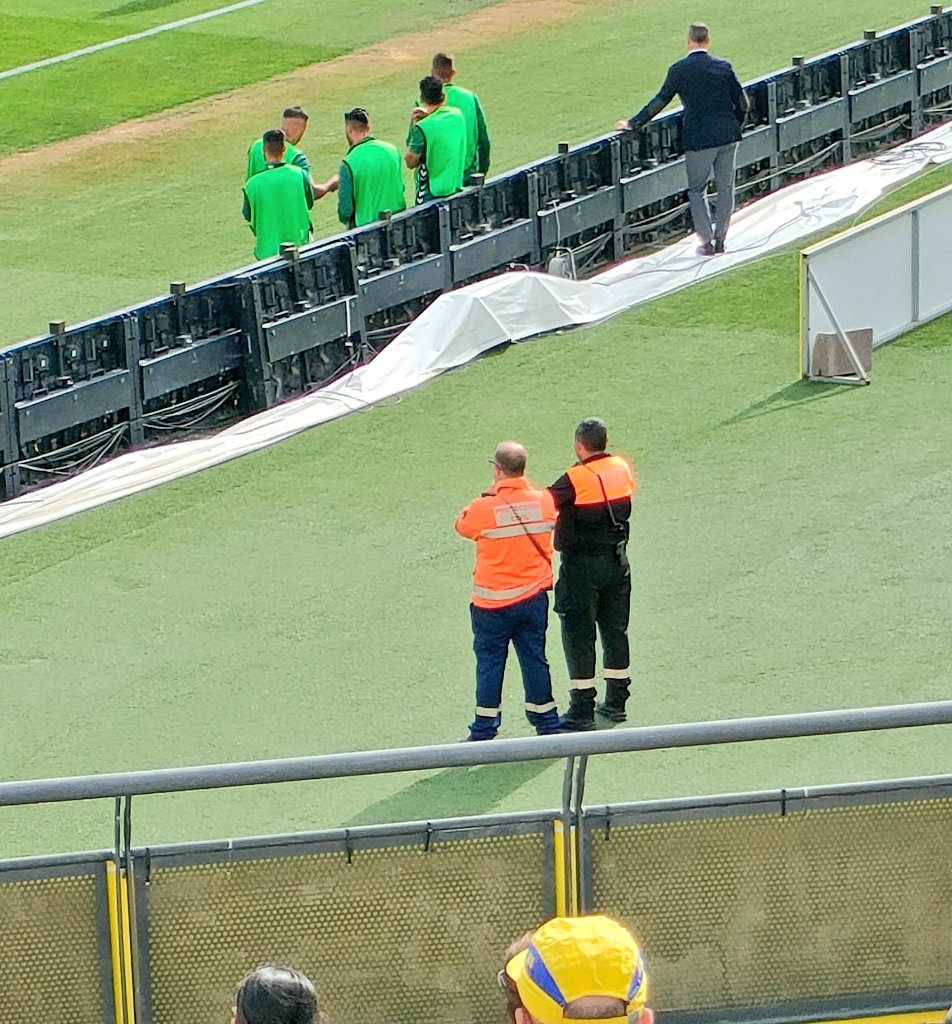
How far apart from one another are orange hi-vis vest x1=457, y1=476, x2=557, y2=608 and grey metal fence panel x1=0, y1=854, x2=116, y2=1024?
12.2ft

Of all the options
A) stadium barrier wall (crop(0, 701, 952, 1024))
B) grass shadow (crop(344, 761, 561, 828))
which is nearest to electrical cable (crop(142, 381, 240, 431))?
grass shadow (crop(344, 761, 561, 828))

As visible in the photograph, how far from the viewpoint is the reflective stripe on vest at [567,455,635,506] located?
11.2m

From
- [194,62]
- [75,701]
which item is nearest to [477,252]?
[75,701]

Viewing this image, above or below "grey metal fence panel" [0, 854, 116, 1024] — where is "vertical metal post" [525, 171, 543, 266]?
above

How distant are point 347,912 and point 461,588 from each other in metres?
5.75

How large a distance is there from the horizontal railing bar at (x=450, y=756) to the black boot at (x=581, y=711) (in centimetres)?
404

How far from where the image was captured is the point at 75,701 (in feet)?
40.0

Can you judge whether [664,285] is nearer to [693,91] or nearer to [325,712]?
[693,91]

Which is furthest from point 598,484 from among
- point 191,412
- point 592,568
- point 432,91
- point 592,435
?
point 432,91

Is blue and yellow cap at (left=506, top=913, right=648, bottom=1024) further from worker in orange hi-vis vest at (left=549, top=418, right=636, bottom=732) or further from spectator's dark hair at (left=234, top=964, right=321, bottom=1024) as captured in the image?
worker in orange hi-vis vest at (left=549, top=418, right=636, bottom=732)

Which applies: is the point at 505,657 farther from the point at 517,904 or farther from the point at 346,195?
the point at 346,195

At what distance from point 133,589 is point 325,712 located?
7.65 ft

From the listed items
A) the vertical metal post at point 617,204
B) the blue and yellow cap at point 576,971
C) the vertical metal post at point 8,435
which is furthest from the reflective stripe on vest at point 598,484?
the vertical metal post at point 617,204

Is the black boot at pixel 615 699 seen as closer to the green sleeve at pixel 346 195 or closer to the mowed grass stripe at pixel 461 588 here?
the mowed grass stripe at pixel 461 588
